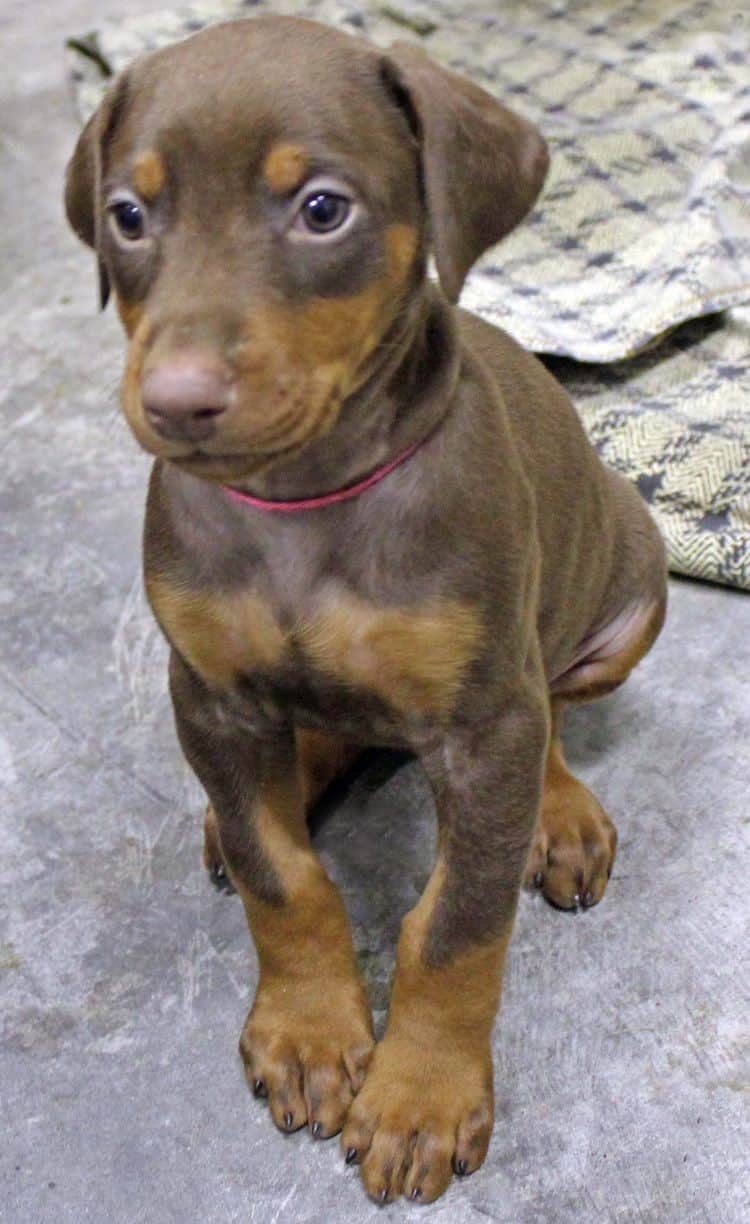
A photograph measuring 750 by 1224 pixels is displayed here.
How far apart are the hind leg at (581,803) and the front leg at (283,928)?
20.4 inches

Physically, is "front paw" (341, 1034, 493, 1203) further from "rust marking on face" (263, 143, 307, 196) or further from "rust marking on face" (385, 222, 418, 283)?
"rust marking on face" (263, 143, 307, 196)

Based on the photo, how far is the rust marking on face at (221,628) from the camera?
2598 mm

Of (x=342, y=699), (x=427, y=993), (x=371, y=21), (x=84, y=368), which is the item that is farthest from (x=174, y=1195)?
(x=371, y=21)

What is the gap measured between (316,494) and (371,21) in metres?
5.16

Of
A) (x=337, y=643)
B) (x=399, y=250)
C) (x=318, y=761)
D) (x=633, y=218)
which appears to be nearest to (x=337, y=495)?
(x=337, y=643)

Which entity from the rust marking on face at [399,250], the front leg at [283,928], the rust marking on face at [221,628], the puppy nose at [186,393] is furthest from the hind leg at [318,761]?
the puppy nose at [186,393]

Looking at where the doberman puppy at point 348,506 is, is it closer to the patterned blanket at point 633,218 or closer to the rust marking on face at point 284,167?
the rust marking on face at point 284,167

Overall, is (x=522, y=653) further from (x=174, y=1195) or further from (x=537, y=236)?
(x=537, y=236)

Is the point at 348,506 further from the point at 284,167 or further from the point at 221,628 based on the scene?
the point at 284,167

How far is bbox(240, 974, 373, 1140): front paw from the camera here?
2926 millimetres

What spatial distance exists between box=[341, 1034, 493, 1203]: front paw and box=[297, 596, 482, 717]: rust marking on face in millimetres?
779

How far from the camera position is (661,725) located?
378cm

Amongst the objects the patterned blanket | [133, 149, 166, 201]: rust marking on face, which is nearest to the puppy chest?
[133, 149, 166, 201]: rust marking on face

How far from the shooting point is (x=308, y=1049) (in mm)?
Answer: 2977
